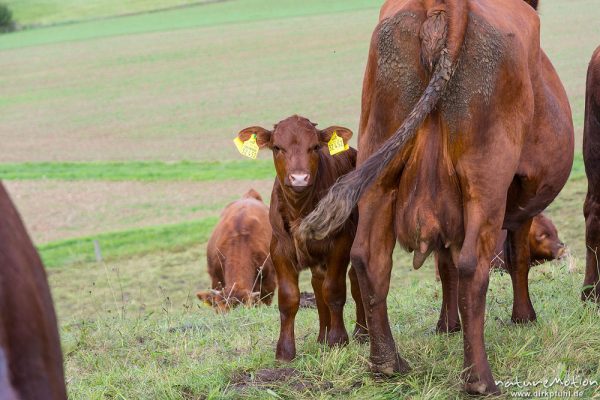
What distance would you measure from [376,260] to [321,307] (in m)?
1.66

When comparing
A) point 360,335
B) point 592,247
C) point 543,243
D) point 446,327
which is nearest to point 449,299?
point 446,327

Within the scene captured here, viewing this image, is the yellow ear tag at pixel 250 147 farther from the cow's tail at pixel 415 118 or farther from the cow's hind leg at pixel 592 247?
the cow's hind leg at pixel 592 247

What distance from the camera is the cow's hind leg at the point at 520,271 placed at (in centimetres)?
622

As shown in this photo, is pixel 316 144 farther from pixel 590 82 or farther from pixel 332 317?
pixel 590 82

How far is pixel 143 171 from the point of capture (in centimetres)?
2372

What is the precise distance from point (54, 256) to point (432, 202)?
12.0 metres

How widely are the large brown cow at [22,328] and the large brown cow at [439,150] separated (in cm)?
327

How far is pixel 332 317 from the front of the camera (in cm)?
654

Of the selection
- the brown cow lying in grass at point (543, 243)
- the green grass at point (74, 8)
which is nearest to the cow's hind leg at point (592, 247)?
the brown cow lying in grass at point (543, 243)

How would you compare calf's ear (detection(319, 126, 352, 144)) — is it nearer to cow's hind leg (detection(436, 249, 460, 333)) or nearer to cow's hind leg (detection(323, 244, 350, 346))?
cow's hind leg (detection(323, 244, 350, 346))

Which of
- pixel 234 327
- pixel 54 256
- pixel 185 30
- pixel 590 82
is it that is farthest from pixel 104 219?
pixel 185 30

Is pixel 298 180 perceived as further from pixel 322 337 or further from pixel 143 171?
pixel 143 171

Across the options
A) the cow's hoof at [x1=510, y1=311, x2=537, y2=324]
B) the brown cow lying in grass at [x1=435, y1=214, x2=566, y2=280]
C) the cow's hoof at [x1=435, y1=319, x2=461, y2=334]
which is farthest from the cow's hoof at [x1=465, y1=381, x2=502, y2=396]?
the brown cow lying in grass at [x1=435, y1=214, x2=566, y2=280]

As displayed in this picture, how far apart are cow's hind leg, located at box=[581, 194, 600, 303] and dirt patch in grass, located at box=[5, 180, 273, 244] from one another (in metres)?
11.9
